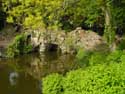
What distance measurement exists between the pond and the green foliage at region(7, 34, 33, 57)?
0.93m

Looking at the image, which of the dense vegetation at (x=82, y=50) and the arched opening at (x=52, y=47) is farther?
the arched opening at (x=52, y=47)

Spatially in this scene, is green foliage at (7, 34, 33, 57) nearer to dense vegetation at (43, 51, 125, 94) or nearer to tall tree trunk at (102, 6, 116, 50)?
tall tree trunk at (102, 6, 116, 50)

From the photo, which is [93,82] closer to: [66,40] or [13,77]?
[13,77]

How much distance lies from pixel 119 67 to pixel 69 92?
2.16 m

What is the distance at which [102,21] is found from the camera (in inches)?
1270

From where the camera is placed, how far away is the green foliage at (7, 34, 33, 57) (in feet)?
104

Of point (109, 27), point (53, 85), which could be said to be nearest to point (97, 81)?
point (53, 85)

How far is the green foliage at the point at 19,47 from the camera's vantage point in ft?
104

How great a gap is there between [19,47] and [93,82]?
2055cm

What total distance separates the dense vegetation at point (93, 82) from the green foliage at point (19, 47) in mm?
17081

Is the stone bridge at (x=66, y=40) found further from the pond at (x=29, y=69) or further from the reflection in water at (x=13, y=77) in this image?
the reflection in water at (x=13, y=77)

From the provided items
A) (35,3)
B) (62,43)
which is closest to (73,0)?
(35,3)

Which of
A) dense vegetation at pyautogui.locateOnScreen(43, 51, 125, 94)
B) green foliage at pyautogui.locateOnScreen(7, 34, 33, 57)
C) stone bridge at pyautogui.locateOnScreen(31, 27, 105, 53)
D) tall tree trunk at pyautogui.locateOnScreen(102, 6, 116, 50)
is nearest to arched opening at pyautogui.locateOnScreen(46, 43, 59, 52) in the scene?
stone bridge at pyautogui.locateOnScreen(31, 27, 105, 53)

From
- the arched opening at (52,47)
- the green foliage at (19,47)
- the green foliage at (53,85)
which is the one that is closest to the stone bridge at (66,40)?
the arched opening at (52,47)
